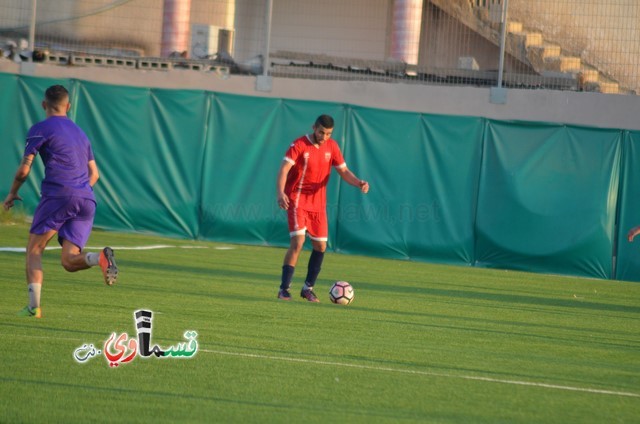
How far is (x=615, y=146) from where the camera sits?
19328mm

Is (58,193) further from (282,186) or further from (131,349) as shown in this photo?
(282,186)

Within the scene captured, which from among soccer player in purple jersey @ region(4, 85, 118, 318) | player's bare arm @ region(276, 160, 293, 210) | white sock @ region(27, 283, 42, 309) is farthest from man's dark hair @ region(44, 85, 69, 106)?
player's bare arm @ region(276, 160, 293, 210)

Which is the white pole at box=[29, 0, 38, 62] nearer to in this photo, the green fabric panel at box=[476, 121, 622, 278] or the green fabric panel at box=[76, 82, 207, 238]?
the green fabric panel at box=[76, 82, 207, 238]

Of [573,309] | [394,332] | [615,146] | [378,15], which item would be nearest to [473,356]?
[394,332]

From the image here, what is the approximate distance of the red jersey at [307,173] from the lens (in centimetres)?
1234

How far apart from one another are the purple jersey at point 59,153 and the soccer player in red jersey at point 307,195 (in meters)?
3.05

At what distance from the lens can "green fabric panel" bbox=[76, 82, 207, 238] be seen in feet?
66.6

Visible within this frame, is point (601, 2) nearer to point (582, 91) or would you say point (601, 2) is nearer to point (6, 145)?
point (582, 91)

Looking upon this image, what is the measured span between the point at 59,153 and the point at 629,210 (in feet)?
40.1

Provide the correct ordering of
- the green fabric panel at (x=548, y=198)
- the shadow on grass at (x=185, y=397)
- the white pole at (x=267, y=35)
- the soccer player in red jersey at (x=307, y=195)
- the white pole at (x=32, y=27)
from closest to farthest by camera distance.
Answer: the shadow on grass at (x=185, y=397), the soccer player in red jersey at (x=307, y=195), the green fabric panel at (x=548, y=198), the white pole at (x=267, y=35), the white pole at (x=32, y=27)

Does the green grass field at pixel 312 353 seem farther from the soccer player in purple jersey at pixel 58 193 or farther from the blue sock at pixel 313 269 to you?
the soccer player in purple jersey at pixel 58 193

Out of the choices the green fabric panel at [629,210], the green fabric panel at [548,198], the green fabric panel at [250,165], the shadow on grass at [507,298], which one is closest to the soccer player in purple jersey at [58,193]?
the shadow on grass at [507,298]

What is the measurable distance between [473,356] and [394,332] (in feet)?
4.11

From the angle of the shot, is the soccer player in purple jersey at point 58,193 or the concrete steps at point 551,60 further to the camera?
the concrete steps at point 551,60
